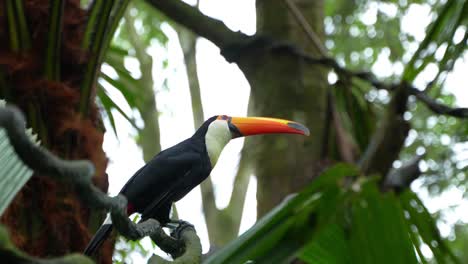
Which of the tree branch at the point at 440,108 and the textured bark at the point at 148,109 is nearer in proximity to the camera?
the tree branch at the point at 440,108

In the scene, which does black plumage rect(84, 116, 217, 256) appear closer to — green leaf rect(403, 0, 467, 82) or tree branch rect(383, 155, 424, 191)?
tree branch rect(383, 155, 424, 191)

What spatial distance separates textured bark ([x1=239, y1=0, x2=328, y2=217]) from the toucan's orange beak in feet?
0.65

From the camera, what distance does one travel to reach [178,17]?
2703 millimetres

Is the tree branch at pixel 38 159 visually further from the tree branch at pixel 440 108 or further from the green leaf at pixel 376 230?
the tree branch at pixel 440 108

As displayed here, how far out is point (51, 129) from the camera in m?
1.77

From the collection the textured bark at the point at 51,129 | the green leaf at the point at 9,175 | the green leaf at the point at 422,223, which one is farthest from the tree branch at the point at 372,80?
the green leaf at the point at 9,175

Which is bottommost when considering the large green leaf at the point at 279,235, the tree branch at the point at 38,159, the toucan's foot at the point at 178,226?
the tree branch at the point at 38,159

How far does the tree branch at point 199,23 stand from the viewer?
8.83 feet

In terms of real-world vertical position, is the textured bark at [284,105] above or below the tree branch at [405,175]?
above

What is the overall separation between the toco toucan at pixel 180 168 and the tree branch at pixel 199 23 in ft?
1.07

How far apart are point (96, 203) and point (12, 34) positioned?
122 cm

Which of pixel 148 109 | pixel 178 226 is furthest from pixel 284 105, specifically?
pixel 148 109

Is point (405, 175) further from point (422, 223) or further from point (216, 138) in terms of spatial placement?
point (422, 223)

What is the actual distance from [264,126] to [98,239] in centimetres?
90
